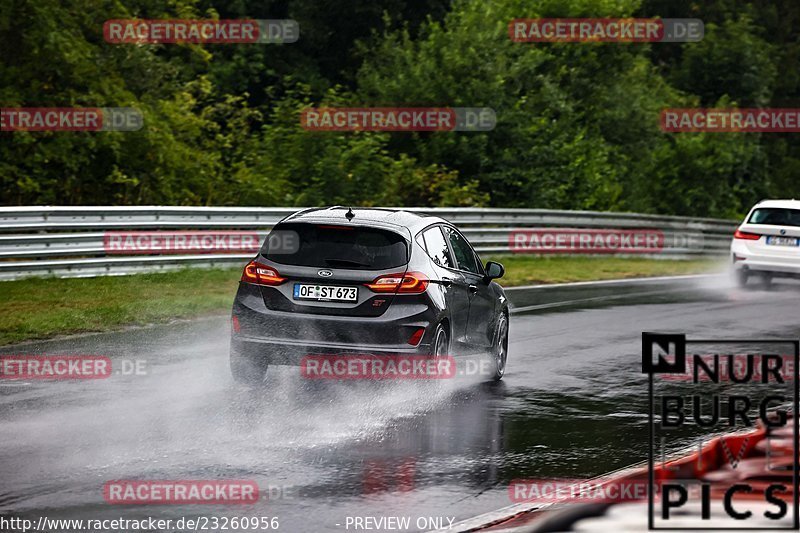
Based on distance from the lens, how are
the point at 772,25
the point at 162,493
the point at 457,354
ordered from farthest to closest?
the point at 772,25
the point at 457,354
the point at 162,493

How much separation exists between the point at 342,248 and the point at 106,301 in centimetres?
700

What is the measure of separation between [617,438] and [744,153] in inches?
1326

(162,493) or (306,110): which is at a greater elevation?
(306,110)

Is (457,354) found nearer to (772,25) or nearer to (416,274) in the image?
(416,274)

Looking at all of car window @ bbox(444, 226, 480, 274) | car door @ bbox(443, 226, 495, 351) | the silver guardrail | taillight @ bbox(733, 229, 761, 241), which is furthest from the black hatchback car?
taillight @ bbox(733, 229, 761, 241)

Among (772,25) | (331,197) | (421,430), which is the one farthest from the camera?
(772,25)

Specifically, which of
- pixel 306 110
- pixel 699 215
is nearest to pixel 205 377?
pixel 306 110

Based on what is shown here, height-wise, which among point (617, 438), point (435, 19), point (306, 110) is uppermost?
point (435, 19)

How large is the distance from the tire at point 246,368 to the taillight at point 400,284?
115cm

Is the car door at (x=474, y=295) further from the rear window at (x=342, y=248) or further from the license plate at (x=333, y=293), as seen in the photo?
the license plate at (x=333, y=293)

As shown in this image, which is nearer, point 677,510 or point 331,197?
point 677,510

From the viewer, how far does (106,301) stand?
16.8m

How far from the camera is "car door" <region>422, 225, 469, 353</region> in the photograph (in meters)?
11.1

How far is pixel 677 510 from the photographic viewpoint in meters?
6.29
